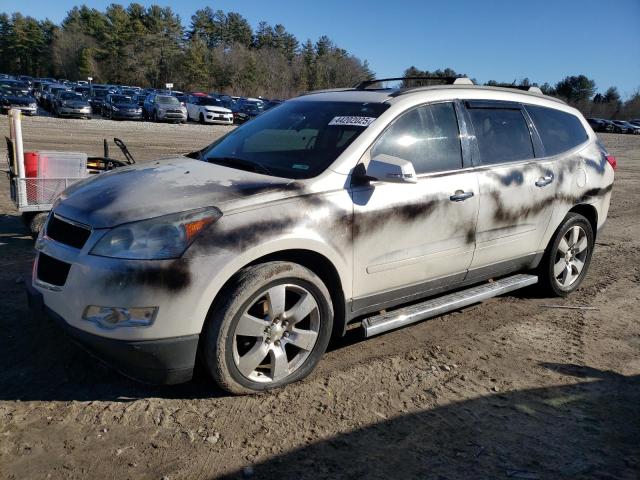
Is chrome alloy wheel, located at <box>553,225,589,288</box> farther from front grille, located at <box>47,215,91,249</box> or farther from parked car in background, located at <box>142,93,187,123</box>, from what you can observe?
parked car in background, located at <box>142,93,187,123</box>

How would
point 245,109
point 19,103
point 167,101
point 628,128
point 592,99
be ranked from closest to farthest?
point 19,103, point 167,101, point 245,109, point 628,128, point 592,99

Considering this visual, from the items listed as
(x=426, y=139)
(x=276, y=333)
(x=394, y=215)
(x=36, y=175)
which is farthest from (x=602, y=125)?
(x=276, y=333)

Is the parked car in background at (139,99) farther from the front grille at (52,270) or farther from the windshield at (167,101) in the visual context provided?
the front grille at (52,270)

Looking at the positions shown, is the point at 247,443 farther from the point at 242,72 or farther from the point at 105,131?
the point at 242,72

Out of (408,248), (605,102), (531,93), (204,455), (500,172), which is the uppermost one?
(605,102)

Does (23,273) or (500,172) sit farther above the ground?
(500,172)

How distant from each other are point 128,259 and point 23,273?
2901mm

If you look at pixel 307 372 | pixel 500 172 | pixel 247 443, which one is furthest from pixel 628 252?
pixel 247 443

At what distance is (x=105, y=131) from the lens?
2434 centimetres

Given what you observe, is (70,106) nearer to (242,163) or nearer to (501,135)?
(242,163)

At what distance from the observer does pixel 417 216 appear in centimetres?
377

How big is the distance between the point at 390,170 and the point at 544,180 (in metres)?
1.96

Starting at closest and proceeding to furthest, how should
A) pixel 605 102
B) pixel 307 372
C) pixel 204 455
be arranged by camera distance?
pixel 204 455 < pixel 307 372 < pixel 605 102

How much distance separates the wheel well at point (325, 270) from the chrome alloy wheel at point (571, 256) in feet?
8.35
